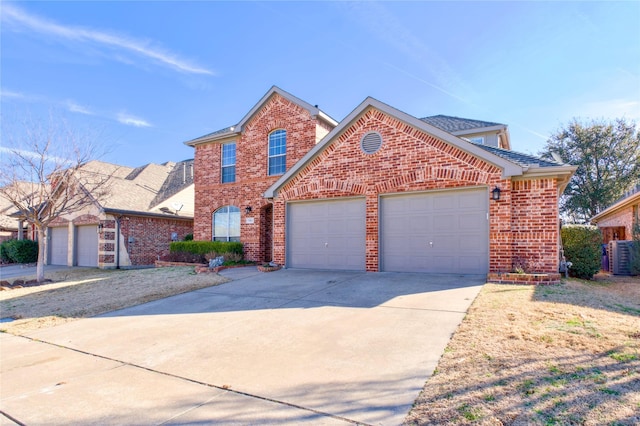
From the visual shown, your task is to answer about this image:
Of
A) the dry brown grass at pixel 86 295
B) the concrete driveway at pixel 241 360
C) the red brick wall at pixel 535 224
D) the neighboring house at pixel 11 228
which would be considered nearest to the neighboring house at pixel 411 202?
the red brick wall at pixel 535 224

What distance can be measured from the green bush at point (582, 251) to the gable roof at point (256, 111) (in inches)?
391

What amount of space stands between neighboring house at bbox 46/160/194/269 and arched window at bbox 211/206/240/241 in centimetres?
408

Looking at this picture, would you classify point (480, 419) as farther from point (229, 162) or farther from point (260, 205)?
point (229, 162)

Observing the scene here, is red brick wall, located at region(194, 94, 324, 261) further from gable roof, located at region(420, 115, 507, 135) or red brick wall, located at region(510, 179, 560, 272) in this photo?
red brick wall, located at region(510, 179, 560, 272)

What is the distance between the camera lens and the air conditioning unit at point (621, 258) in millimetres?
13500

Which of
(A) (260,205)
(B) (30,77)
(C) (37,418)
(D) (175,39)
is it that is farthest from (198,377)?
(B) (30,77)

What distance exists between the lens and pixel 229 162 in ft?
59.1

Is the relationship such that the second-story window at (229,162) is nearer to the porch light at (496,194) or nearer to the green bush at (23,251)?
the porch light at (496,194)

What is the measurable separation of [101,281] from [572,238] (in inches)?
588

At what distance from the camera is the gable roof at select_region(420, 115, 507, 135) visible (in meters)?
16.2

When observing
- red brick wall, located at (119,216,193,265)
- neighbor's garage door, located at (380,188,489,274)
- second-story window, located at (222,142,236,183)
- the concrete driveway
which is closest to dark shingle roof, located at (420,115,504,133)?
neighbor's garage door, located at (380,188,489,274)

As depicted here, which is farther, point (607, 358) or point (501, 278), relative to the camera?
point (501, 278)

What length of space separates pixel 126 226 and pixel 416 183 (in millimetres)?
15261

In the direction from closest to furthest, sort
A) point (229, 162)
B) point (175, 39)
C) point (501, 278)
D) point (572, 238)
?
point (501, 278) < point (572, 238) < point (175, 39) < point (229, 162)
